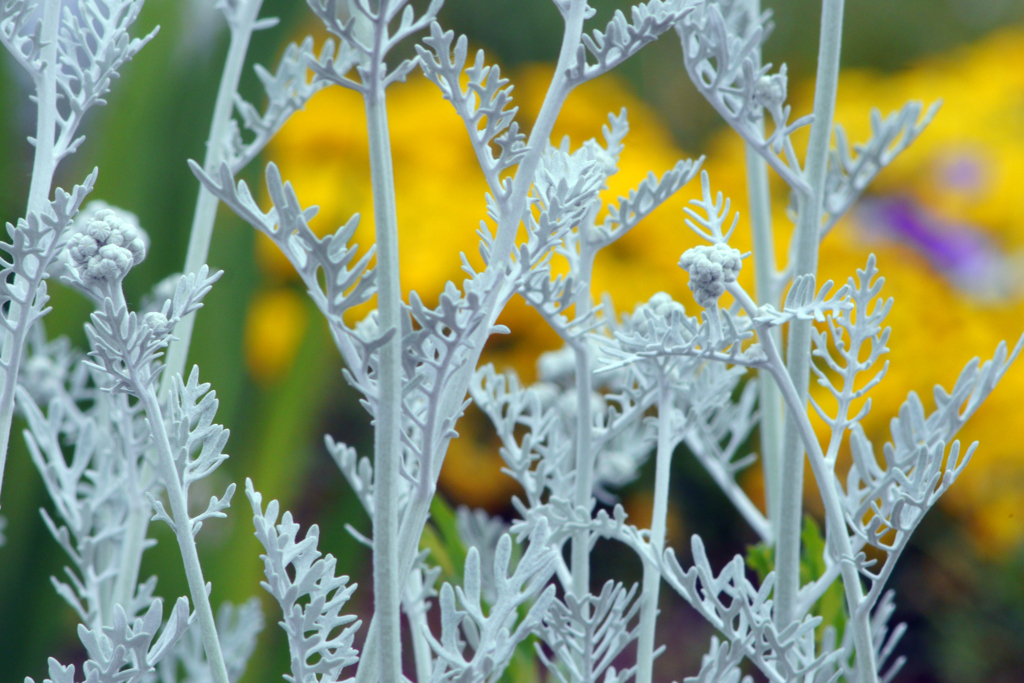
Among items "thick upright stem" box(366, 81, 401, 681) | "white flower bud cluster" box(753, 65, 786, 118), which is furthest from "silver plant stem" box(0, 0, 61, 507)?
"white flower bud cluster" box(753, 65, 786, 118)

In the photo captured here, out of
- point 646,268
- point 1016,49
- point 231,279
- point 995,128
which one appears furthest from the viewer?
point 1016,49

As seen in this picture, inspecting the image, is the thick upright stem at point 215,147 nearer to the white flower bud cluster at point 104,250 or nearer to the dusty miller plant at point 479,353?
the dusty miller plant at point 479,353

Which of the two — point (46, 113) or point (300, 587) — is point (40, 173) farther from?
point (300, 587)

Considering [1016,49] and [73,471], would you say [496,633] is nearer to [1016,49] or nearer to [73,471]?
[73,471]

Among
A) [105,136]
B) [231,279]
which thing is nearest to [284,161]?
[105,136]

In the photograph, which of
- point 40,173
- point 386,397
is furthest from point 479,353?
point 40,173

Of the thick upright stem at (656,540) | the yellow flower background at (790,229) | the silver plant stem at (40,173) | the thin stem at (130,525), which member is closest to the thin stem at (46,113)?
the silver plant stem at (40,173)
